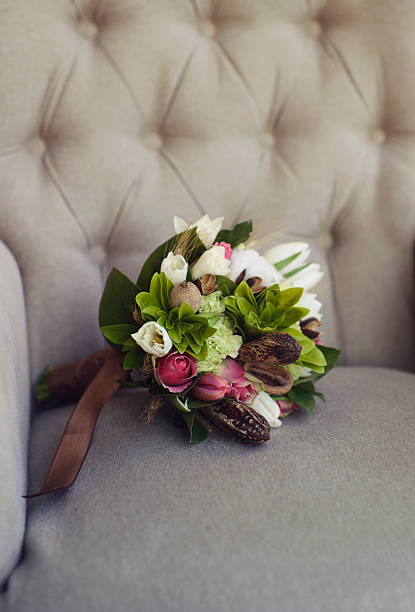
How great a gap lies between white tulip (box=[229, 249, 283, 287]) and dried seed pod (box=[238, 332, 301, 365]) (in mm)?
90

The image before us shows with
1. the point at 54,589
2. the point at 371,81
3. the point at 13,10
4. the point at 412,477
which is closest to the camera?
the point at 54,589

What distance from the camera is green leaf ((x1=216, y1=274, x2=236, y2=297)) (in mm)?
614

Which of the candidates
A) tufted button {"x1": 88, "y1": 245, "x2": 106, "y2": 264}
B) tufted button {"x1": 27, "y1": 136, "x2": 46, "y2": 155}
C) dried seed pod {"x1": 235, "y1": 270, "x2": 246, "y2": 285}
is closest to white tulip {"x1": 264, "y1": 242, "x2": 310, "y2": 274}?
dried seed pod {"x1": 235, "y1": 270, "x2": 246, "y2": 285}

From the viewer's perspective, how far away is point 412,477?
53 cm

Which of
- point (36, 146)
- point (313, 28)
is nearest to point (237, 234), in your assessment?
point (36, 146)

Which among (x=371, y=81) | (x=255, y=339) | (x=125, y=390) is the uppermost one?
(x=371, y=81)

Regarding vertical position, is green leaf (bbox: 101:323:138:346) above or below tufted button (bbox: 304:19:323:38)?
below

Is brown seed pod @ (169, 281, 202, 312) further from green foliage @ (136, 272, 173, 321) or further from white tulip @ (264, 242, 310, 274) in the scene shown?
white tulip @ (264, 242, 310, 274)

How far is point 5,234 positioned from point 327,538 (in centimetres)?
67

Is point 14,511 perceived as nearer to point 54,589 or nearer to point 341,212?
point 54,589

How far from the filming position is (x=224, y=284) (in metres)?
0.61

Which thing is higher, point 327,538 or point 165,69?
point 165,69

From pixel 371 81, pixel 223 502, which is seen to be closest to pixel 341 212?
pixel 371 81

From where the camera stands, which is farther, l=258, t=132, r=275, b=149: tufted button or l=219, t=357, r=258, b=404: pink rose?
l=258, t=132, r=275, b=149: tufted button
